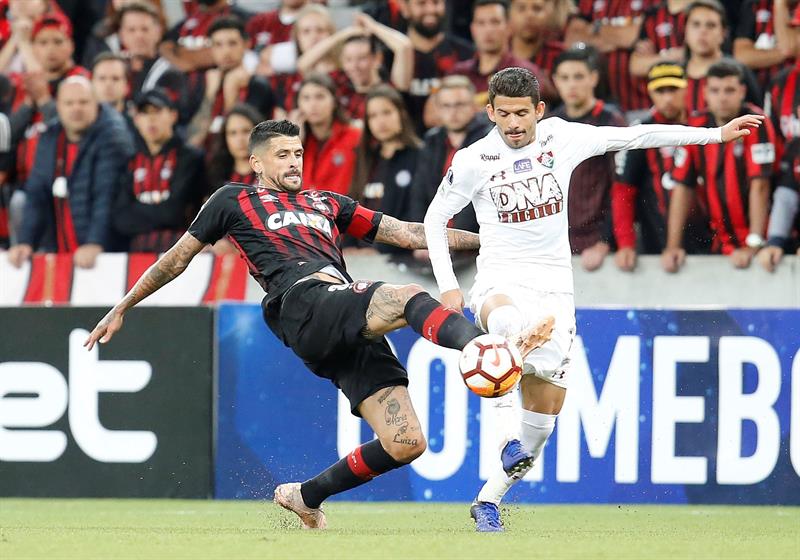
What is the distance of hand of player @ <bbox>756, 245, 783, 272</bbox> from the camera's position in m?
9.87

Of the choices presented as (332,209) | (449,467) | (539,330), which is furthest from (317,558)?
(449,467)

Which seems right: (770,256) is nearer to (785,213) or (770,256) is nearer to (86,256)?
(785,213)

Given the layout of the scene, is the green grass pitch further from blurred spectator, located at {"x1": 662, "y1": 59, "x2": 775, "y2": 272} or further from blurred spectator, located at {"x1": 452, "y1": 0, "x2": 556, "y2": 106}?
blurred spectator, located at {"x1": 452, "y1": 0, "x2": 556, "y2": 106}

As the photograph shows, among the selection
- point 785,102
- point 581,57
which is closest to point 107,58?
point 581,57

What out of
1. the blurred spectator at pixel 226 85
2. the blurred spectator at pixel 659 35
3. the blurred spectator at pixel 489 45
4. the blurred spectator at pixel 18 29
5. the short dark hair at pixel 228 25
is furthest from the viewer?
the blurred spectator at pixel 18 29

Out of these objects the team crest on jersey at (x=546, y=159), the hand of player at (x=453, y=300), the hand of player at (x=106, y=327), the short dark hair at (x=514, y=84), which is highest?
the short dark hair at (x=514, y=84)

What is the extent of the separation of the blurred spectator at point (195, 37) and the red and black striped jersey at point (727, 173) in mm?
4995

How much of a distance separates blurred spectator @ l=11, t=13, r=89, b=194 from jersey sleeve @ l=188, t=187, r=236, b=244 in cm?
608

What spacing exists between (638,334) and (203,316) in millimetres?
2848

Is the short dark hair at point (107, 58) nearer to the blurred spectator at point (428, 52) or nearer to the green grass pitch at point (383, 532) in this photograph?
the blurred spectator at point (428, 52)

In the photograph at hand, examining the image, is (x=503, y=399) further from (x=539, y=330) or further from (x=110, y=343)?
(x=110, y=343)

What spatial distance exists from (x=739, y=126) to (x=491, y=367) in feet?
6.42

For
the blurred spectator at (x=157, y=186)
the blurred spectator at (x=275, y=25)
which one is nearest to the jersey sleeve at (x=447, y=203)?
the blurred spectator at (x=157, y=186)

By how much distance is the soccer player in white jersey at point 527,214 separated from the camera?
22.8 ft
